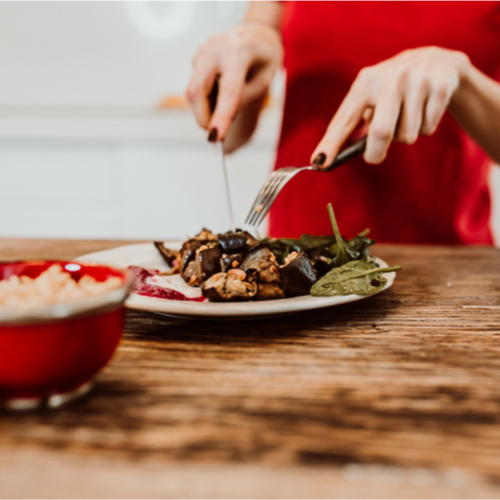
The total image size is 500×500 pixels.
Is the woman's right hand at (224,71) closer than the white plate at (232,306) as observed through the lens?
No

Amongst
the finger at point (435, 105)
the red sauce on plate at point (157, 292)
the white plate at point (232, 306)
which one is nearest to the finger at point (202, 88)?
the finger at point (435, 105)

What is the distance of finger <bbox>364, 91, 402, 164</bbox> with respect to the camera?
120 centimetres

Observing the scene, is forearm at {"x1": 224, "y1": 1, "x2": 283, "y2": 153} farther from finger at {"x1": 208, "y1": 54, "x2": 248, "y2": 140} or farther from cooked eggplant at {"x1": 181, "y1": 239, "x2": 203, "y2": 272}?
cooked eggplant at {"x1": 181, "y1": 239, "x2": 203, "y2": 272}

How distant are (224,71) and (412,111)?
608 mm

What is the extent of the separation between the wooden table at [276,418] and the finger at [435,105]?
2.13ft

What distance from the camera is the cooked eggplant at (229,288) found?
32.7 inches

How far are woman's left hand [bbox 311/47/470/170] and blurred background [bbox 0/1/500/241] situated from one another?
7.82 ft

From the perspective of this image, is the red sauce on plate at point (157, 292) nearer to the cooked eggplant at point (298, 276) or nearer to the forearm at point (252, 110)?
the cooked eggplant at point (298, 276)

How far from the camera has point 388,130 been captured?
120cm

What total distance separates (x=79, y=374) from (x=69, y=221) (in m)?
3.82

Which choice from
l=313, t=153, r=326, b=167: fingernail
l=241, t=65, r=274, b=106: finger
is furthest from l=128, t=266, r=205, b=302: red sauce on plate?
l=241, t=65, r=274, b=106: finger

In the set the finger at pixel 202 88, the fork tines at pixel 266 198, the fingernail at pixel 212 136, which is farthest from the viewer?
the finger at pixel 202 88

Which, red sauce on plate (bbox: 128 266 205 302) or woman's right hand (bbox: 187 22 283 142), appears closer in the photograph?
red sauce on plate (bbox: 128 266 205 302)

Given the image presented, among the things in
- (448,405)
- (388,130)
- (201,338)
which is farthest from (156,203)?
(448,405)
